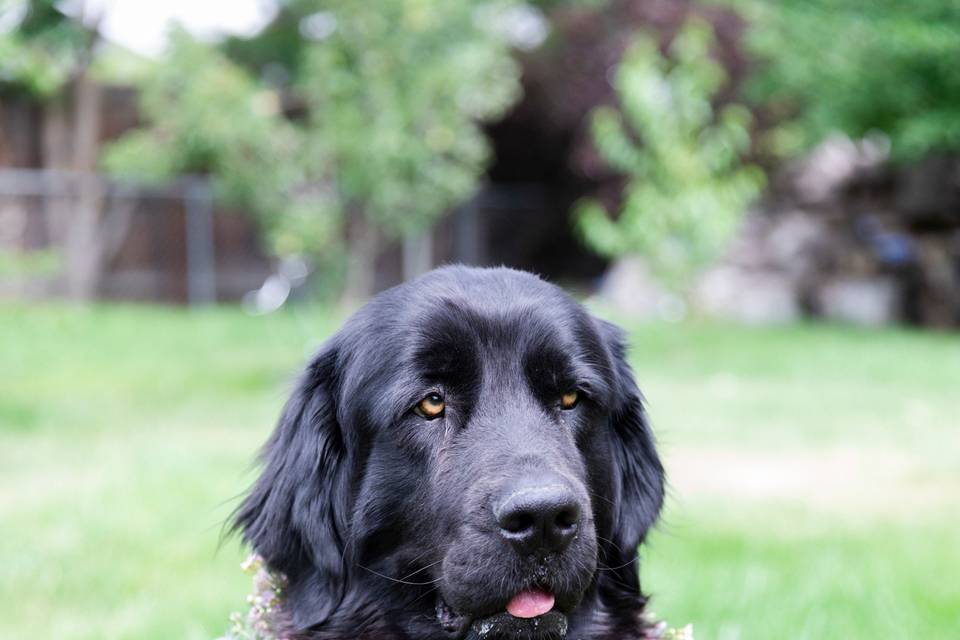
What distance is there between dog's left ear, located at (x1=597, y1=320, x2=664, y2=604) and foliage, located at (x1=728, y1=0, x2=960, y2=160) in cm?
1258

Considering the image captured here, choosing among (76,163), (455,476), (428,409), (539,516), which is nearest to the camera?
(539,516)

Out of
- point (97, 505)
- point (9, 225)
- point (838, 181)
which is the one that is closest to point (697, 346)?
point (838, 181)

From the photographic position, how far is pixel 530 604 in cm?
263

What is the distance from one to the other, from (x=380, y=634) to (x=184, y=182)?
16388mm

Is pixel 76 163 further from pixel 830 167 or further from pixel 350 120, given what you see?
pixel 830 167

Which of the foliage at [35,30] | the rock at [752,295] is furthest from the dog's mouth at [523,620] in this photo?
the rock at [752,295]

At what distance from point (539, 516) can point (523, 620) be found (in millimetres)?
315

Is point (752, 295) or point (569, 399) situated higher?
point (569, 399)

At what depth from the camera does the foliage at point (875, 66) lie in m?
14.5

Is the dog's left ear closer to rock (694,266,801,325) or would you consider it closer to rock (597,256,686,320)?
rock (597,256,686,320)

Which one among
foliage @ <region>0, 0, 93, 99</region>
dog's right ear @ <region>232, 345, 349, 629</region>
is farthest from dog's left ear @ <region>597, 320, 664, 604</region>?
foliage @ <region>0, 0, 93, 99</region>

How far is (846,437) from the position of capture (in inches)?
325

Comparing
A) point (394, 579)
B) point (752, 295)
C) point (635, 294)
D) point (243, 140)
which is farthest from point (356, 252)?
point (394, 579)

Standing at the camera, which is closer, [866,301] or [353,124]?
[353,124]
